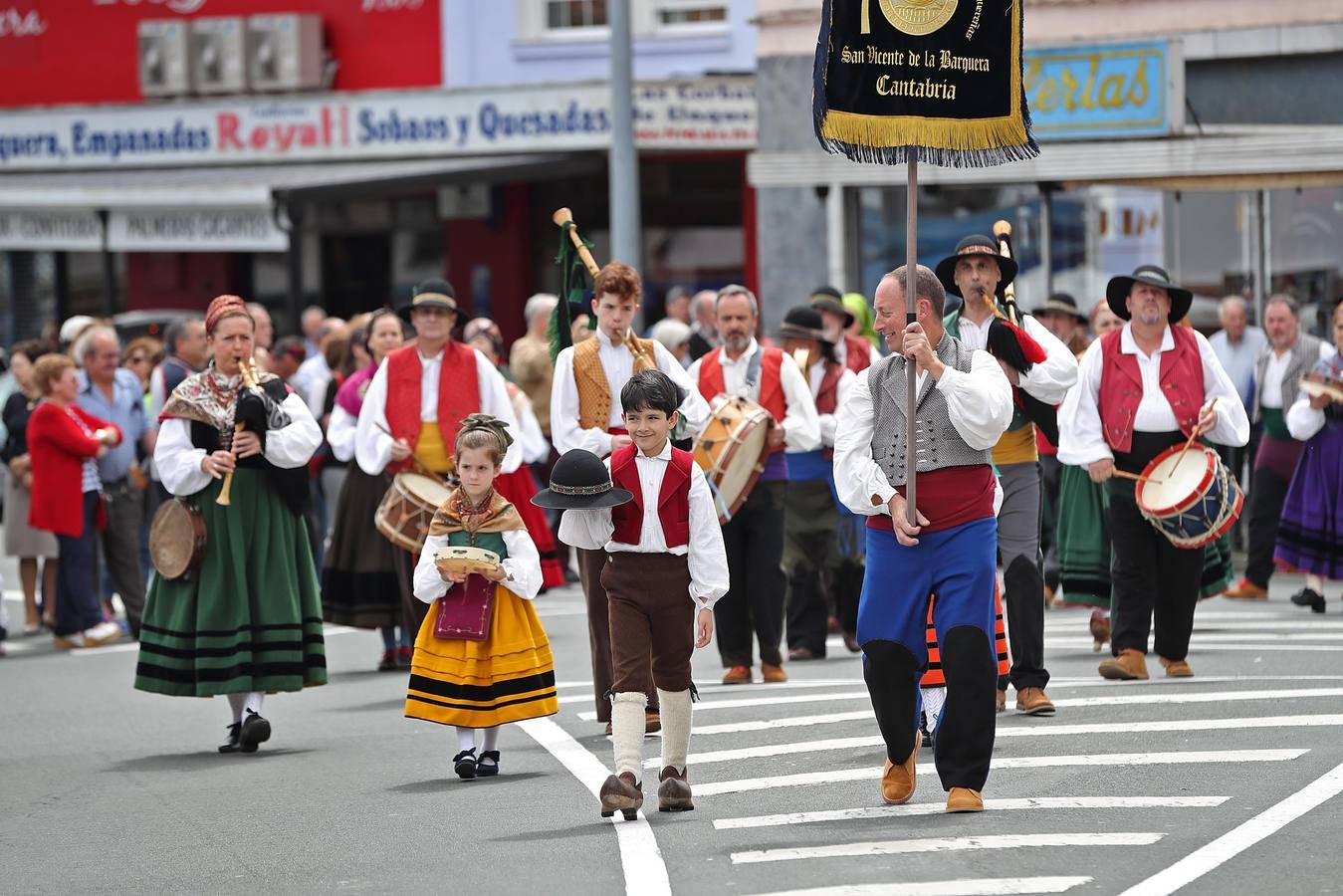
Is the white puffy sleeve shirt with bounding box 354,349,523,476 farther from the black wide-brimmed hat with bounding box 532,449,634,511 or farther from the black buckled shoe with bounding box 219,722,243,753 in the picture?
the black wide-brimmed hat with bounding box 532,449,634,511

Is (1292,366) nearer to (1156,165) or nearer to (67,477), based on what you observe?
(1156,165)

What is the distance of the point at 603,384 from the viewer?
36.7 ft

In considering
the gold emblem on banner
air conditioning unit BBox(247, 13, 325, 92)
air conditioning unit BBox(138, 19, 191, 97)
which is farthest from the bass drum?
air conditioning unit BBox(138, 19, 191, 97)

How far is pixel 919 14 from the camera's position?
8703mm

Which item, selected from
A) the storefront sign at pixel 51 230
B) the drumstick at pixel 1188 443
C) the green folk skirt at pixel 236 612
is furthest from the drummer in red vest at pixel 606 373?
the storefront sign at pixel 51 230

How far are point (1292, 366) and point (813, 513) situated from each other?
4.18 metres

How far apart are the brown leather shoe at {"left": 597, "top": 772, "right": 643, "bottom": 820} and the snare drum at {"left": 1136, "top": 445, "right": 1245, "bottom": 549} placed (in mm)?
3901

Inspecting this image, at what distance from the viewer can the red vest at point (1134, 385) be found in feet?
37.2

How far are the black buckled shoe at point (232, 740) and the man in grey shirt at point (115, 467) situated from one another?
514cm

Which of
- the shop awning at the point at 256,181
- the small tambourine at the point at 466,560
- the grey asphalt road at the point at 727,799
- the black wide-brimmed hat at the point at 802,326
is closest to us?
the grey asphalt road at the point at 727,799

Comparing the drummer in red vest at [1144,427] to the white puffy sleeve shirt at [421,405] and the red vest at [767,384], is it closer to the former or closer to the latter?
the red vest at [767,384]

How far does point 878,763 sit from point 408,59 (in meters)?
21.1

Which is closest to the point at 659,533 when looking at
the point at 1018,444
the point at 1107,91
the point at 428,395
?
the point at 1018,444

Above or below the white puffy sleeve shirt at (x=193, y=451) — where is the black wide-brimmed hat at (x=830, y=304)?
above
